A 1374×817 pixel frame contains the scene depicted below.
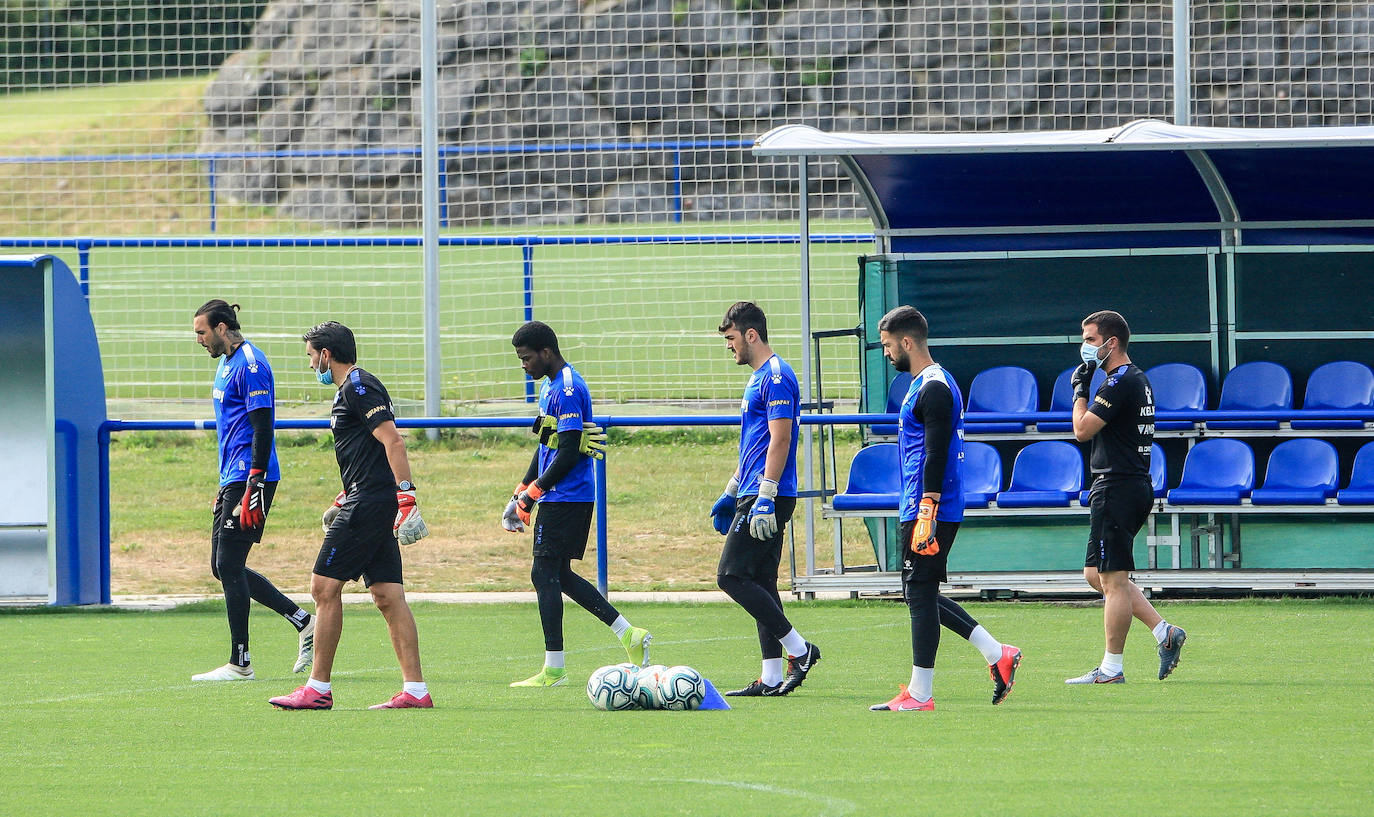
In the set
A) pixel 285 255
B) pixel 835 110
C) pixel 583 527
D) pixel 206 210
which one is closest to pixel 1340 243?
pixel 583 527

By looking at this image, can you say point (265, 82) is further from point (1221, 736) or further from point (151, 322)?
point (1221, 736)

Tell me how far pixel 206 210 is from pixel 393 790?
19.3 meters

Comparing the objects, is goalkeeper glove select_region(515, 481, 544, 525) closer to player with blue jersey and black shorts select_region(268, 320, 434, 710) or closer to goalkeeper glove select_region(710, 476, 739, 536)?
player with blue jersey and black shorts select_region(268, 320, 434, 710)

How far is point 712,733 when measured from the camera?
7.60 m

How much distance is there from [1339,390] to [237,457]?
8463mm

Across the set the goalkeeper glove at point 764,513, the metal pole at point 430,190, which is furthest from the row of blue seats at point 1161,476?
the metal pole at point 430,190

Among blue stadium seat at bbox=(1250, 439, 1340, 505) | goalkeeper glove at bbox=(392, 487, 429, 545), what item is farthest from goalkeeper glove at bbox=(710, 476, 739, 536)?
blue stadium seat at bbox=(1250, 439, 1340, 505)

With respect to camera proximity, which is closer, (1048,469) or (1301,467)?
(1301,467)

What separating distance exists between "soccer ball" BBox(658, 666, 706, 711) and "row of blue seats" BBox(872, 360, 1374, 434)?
207 inches

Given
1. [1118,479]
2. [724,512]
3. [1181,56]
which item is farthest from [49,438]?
[1181,56]

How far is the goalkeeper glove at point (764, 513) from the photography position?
8.57 metres

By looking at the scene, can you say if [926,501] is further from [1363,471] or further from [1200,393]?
[1363,471]

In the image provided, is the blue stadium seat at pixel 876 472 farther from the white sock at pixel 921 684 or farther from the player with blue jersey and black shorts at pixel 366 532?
the player with blue jersey and black shorts at pixel 366 532

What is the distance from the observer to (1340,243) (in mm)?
13766
